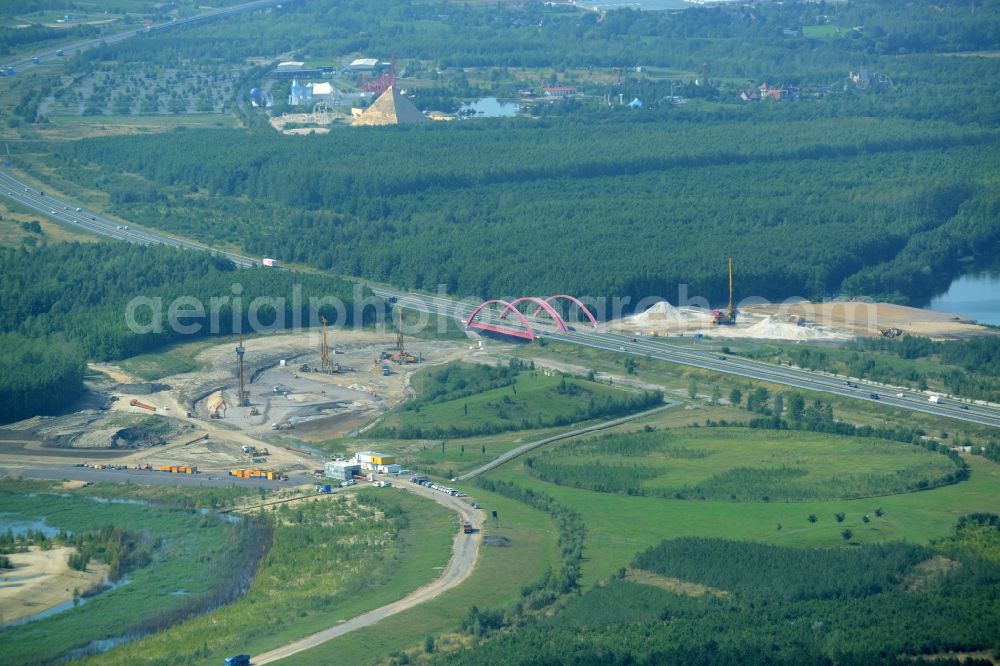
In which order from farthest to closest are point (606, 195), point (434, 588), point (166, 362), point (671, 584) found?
point (606, 195) < point (166, 362) < point (434, 588) < point (671, 584)

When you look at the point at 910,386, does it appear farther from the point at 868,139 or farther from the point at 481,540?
the point at 868,139

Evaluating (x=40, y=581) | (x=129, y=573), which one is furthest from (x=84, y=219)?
(x=40, y=581)

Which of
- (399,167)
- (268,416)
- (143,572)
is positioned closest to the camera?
(143,572)

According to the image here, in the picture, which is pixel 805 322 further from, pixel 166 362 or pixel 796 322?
pixel 166 362

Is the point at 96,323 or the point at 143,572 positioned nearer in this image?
the point at 143,572

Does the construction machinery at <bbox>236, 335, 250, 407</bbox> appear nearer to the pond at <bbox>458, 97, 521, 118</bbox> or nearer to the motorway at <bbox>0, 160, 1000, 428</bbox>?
the motorway at <bbox>0, 160, 1000, 428</bbox>

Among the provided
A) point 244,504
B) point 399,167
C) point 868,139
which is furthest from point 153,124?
point 244,504
